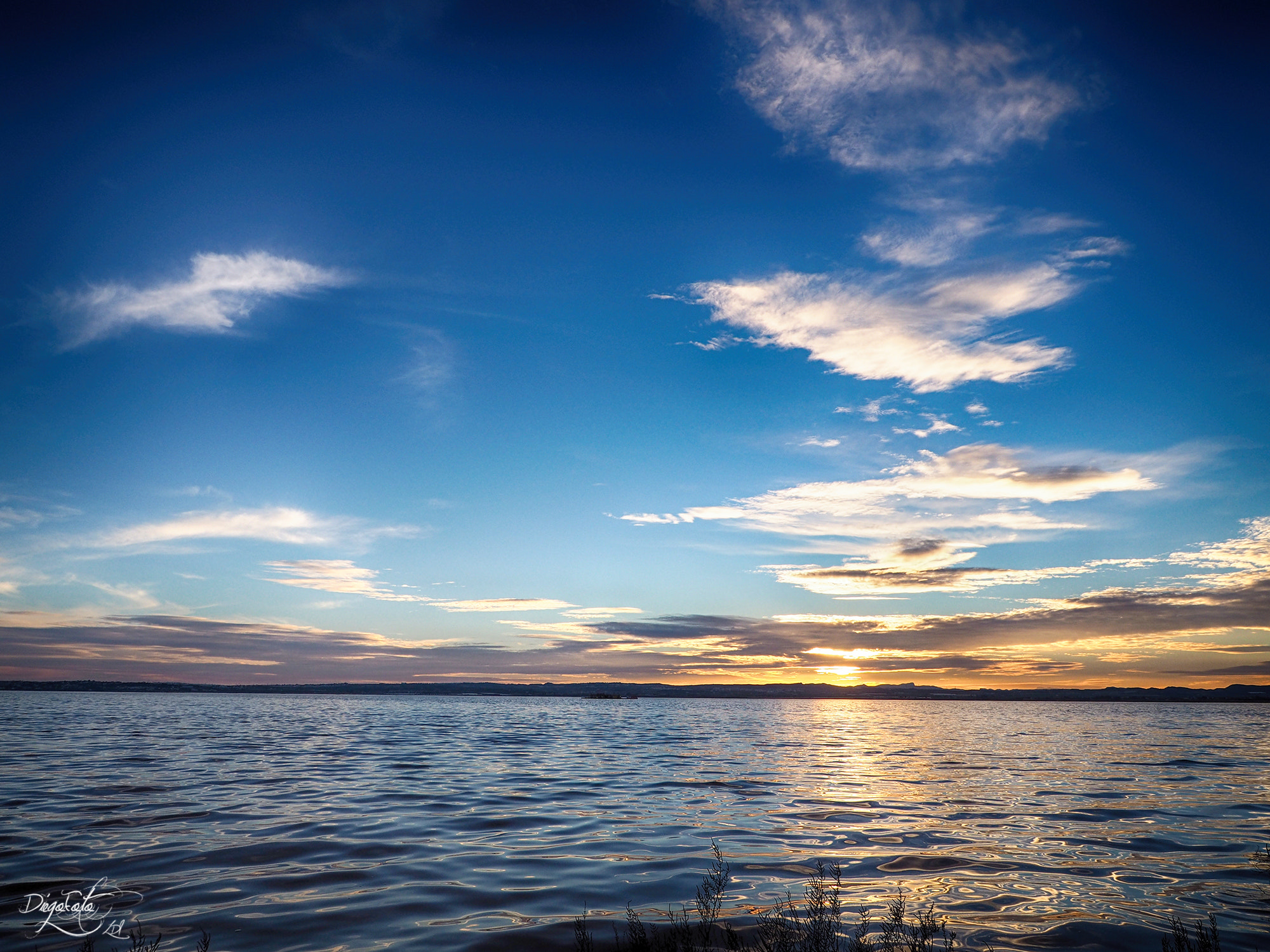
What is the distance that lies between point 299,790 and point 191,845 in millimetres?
7162

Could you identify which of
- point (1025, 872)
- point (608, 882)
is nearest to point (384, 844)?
point (608, 882)

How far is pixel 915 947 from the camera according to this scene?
7.62 metres

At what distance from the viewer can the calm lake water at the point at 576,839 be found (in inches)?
376

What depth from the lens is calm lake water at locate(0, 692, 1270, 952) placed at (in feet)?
31.3
